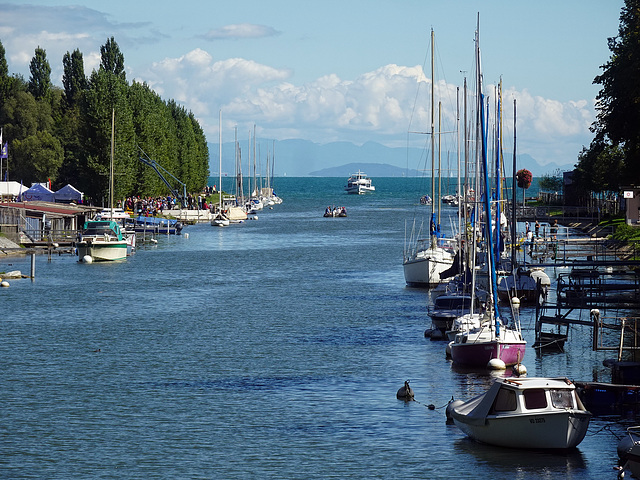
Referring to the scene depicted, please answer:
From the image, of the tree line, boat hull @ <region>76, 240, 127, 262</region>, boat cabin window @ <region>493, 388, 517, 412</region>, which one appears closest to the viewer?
boat cabin window @ <region>493, 388, 517, 412</region>

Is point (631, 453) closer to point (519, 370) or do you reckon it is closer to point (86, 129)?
point (519, 370)

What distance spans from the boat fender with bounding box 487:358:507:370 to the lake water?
84cm

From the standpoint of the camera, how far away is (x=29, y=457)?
3250 centimetres

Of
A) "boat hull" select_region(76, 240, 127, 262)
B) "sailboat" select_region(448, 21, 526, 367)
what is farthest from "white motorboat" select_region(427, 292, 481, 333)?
"boat hull" select_region(76, 240, 127, 262)

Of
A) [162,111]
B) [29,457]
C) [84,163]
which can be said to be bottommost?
[29,457]

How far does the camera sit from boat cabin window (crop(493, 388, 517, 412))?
31703mm

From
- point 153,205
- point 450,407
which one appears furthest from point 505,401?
point 153,205

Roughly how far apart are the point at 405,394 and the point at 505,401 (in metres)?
7.76

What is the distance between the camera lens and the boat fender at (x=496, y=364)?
4275 centimetres

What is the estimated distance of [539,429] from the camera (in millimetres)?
31516

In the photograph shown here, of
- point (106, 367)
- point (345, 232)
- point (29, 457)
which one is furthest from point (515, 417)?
point (345, 232)

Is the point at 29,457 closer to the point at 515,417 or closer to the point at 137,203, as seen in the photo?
the point at 515,417

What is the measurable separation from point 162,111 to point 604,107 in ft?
374

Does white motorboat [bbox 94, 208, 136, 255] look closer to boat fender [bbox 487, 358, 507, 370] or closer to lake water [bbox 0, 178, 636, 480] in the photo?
lake water [bbox 0, 178, 636, 480]
